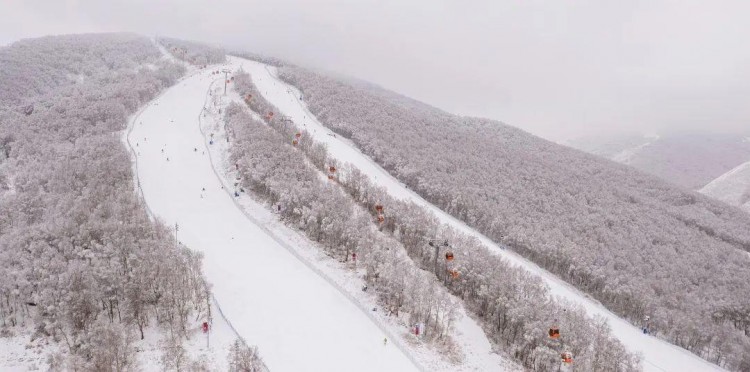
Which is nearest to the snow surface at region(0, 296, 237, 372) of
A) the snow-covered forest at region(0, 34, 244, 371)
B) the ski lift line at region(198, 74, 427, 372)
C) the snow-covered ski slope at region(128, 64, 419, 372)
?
the snow-covered forest at region(0, 34, 244, 371)

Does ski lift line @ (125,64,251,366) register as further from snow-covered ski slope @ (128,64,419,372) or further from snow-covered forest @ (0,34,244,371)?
snow-covered forest @ (0,34,244,371)

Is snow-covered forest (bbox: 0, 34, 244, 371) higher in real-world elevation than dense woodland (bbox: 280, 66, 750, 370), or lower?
higher

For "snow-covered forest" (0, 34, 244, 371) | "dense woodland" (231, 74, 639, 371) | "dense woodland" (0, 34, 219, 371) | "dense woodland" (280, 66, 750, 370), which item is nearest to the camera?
"snow-covered forest" (0, 34, 244, 371)

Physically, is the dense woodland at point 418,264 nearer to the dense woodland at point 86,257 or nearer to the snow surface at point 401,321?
the snow surface at point 401,321

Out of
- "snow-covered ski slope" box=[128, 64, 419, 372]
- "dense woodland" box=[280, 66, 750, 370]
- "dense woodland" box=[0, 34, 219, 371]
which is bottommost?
"dense woodland" box=[280, 66, 750, 370]

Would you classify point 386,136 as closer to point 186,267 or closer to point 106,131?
point 106,131

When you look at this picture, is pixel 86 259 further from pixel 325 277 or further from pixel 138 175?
pixel 138 175

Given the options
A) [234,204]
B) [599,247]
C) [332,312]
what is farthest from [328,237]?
[599,247]

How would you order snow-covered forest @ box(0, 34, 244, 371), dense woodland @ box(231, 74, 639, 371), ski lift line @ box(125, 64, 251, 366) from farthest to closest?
dense woodland @ box(231, 74, 639, 371) → ski lift line @ box(125, 64, 251, 366) → snow-covered forest @ box(0, 34, 244, 371)
